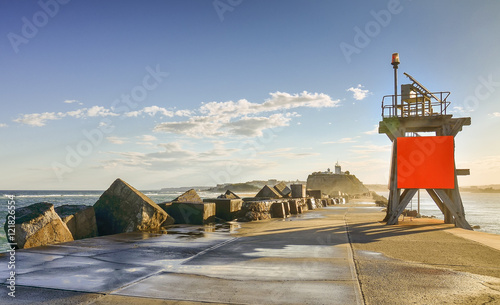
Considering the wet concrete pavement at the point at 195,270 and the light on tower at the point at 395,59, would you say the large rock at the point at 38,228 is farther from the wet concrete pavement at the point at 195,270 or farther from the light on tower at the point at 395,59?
the light on tower at the point at 395,59

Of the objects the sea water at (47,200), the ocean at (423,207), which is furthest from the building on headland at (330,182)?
the sea water at (47,200)

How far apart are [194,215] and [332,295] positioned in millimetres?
9382

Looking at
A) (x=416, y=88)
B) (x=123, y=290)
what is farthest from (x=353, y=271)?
(x=416, y=88)

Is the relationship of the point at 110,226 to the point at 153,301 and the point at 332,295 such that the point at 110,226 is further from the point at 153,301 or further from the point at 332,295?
the point at 332,295

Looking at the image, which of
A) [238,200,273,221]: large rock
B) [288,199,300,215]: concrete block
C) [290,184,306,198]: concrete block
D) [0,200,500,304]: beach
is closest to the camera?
[0,200,500,304]: beach

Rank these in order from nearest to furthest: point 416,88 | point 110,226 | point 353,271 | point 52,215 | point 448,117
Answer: point 353,271 < point 52,215 < point 110,226 < point 448,117 < point 416,88

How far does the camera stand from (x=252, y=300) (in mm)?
3920

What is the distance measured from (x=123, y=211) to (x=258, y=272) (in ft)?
21.7

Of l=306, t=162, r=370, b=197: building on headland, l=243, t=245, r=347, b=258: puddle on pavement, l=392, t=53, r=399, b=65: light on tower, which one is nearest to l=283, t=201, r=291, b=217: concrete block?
l=392, t=53, r=399, b=65: light on tower

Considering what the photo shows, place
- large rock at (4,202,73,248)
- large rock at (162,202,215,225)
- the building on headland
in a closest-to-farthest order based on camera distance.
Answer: large rock at (4,202,73,248)
large rock at (162,202,215,225)
the building on headland

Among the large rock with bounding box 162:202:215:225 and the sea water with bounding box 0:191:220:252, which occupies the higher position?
the large rock with bounding box 162:202:215:225

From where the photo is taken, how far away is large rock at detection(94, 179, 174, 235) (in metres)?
10.4

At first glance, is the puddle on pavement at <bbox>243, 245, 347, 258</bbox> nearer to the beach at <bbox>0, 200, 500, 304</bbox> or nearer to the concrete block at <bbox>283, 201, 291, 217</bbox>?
the beach at <bbox>0, 200, 500, 304</bbox>

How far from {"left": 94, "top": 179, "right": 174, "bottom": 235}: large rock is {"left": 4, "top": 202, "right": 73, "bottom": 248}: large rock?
2167mm
